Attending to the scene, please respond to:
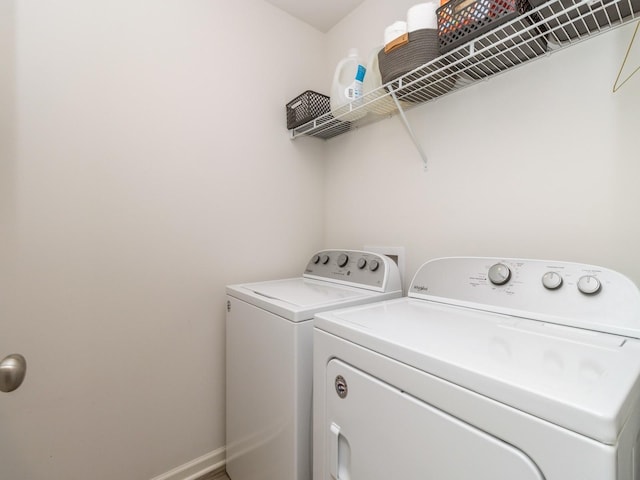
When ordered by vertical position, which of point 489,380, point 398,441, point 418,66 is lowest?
point 398,441

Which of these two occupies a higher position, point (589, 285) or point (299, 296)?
point (589, 285)

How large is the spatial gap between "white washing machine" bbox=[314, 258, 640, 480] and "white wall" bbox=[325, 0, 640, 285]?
20cm

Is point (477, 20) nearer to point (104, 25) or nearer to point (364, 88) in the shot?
point (364, 88)

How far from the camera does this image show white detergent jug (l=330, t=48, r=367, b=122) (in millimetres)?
1472

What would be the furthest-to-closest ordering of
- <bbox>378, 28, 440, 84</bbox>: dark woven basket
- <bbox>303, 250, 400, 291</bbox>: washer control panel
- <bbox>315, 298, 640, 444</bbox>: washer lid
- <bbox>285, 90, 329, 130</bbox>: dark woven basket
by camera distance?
<bbox>285, 90, 329, 130</bbox>: dark woven basket
<bbox>303, 250, 400, 291</bbox>: washer control panel
<bbox>378, 28, 440, 84</bbox>: dark woven basket
<bbox>315, 298, 640, 444</bbox>: washer lid

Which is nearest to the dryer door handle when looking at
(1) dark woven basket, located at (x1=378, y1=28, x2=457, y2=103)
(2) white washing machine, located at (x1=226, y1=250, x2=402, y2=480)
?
(2) white washing machine, located at (x1=226, y1=250, x2=402, y2=480)

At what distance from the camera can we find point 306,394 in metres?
1.03

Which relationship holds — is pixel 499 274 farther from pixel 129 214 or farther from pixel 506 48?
pixel 129 214

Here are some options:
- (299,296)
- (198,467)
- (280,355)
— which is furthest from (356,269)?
(198,467)

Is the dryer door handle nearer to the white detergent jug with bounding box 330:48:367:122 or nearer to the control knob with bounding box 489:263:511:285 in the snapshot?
the control knob with bounding box 489:263:511:285

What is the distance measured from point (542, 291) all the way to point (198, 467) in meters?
1.70

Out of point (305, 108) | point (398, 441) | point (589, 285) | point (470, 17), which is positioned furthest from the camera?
point (305, 108)

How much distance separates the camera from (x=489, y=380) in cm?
54

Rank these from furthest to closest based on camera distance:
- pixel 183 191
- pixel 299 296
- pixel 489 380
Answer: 1. pixel 183 191
2. pixel 299 296
3. pixel 489 380
